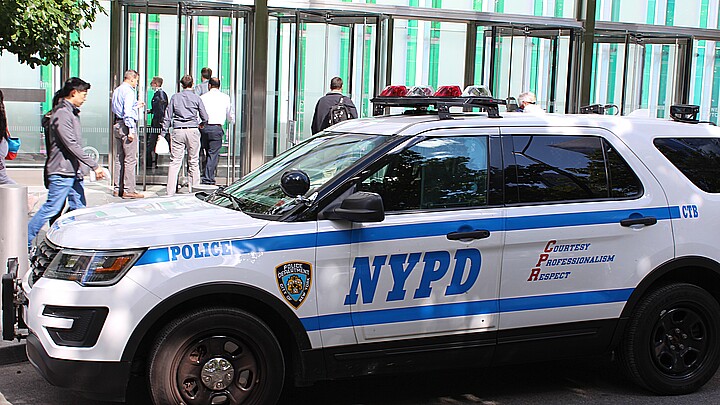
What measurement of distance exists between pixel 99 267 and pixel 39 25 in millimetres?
4875

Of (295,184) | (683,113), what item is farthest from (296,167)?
(683,113)

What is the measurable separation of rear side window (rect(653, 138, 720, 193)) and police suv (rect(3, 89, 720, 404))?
16mm

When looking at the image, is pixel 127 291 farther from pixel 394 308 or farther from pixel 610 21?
pixel 610 21

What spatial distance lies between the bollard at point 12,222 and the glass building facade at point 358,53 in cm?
851

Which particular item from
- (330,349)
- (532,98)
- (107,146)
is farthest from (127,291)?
(107,146)

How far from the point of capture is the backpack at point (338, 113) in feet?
45.2

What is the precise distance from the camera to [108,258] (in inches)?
188

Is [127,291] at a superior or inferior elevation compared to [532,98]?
inferior

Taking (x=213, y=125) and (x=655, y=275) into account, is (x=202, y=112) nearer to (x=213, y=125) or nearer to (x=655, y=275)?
(x=213, y=125)

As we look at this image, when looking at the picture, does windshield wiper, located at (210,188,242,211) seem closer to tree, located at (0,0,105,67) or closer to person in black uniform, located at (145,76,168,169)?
tree, located at (0,0,105,67)

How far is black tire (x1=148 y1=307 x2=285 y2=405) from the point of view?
15.8 ft

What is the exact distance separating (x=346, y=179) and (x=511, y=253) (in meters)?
1.09

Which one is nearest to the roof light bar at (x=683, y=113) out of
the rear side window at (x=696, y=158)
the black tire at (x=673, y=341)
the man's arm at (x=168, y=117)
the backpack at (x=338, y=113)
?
the rear side window at (x=696, y=158)

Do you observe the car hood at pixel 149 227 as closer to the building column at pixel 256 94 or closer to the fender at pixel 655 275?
the fender at pixel 655 275
